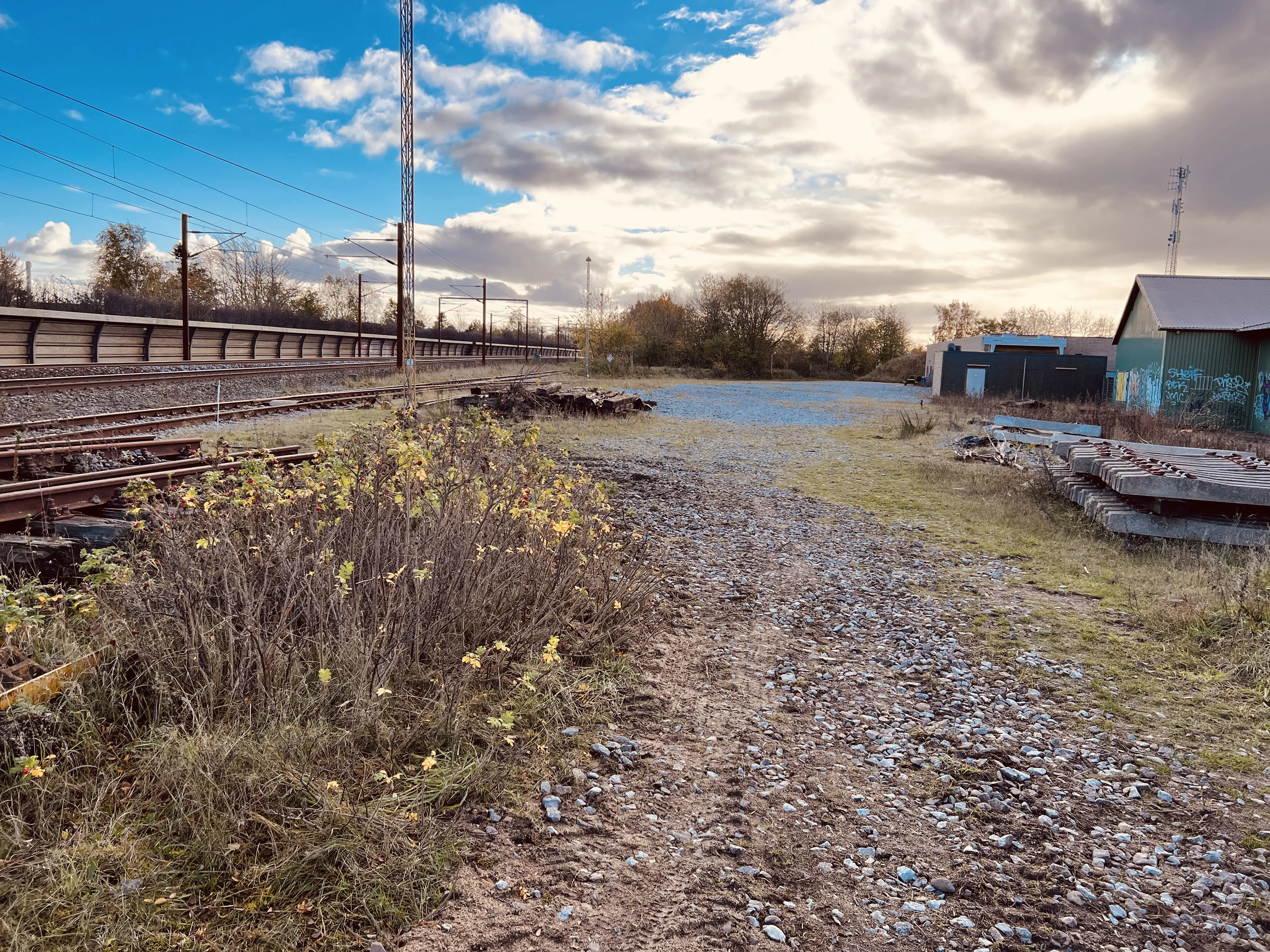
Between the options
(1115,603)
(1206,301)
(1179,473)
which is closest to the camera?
(1115,603)

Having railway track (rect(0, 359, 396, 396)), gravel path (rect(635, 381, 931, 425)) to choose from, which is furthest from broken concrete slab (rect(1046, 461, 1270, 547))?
railway track (rect(0, 359, 396, 396))

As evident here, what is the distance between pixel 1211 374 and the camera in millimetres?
26812

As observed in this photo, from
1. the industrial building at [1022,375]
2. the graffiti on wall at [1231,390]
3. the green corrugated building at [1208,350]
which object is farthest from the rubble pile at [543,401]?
the industrial building at [1022,375]

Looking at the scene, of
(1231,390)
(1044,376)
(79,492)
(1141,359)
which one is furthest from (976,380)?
(79,492)

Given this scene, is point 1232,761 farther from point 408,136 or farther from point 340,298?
point 340,298

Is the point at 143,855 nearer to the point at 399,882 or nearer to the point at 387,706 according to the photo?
the point at 399,882

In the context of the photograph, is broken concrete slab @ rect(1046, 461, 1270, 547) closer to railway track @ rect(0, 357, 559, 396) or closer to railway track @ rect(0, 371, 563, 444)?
railway track @ rect(0, 371, 563, 444)

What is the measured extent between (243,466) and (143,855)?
146 inches

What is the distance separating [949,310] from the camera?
101500 millimetres

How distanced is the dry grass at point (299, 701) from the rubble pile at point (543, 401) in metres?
14.0

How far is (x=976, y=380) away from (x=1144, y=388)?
39.1 feet

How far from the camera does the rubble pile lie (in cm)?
1995

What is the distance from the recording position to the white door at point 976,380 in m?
41.7

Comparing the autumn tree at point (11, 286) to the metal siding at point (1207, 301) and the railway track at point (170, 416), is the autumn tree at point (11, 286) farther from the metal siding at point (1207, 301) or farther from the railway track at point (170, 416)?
the metal siding at point (1207, 301)
